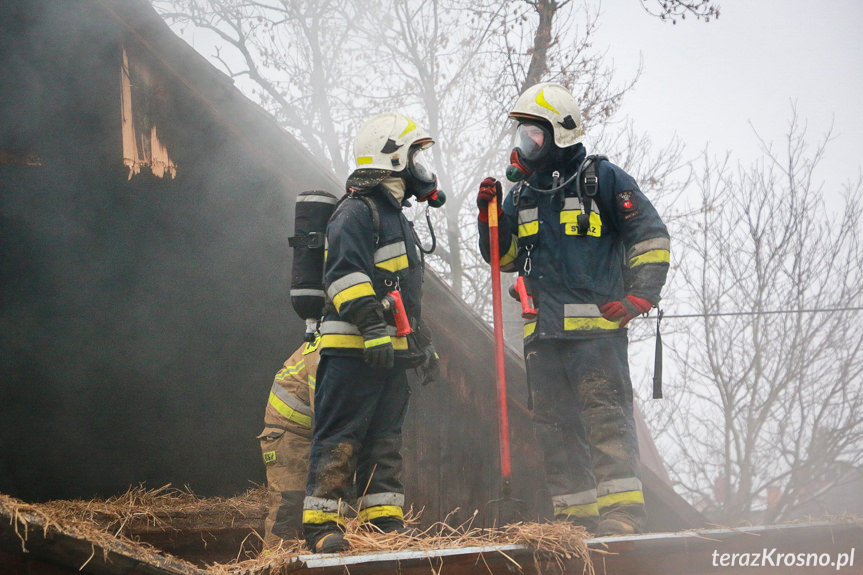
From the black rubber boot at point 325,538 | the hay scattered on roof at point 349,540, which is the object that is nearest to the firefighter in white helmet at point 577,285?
the hay scattered on roof at point 349,540

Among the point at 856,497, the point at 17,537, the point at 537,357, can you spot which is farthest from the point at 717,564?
the point at 856,497

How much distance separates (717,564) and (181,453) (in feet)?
13.9

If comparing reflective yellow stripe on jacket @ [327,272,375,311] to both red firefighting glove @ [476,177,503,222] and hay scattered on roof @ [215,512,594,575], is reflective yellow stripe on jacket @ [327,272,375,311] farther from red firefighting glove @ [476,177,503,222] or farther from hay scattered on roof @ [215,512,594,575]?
hay scattered on roof @ [215,512,594,575]

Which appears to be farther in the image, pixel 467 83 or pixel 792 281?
pixel 467 83

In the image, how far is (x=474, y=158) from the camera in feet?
39.6

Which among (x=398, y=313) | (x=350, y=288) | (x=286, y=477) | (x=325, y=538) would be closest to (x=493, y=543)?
(x=325, y=538)

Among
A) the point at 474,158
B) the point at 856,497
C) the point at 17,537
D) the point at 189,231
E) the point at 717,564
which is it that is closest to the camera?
the point at 17,537

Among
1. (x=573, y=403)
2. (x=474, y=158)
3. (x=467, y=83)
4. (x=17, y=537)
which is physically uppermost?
(x=467, y=83)

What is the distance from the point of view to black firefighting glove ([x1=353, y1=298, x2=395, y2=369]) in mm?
3600

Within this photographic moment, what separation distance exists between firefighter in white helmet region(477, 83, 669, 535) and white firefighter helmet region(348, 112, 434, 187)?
462 millimetres

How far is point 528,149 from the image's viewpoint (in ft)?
13.8

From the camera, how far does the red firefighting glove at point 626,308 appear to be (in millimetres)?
3934

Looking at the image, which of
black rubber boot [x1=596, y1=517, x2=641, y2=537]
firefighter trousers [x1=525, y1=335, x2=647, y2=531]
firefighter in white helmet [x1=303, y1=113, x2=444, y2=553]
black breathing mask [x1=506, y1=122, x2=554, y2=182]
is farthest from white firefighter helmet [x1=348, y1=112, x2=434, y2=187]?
black rubber boot [x1=596, y1=517, x2=641, y2=537]

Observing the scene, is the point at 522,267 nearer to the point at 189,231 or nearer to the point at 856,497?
the point at 189,231
